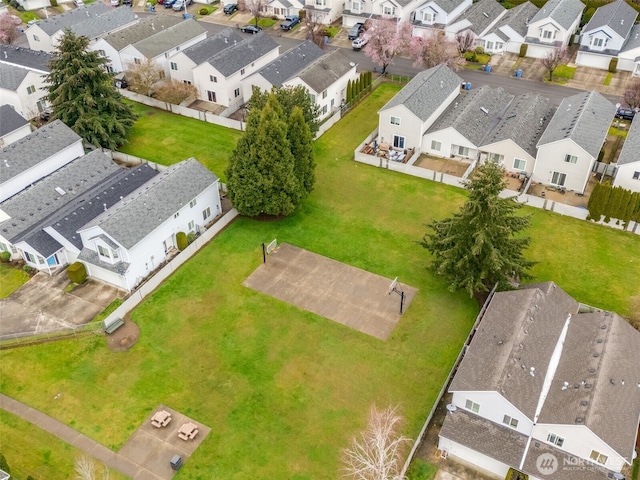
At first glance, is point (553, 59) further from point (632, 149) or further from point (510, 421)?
point (510, 421)

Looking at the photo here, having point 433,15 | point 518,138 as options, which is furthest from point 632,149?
point 433,15

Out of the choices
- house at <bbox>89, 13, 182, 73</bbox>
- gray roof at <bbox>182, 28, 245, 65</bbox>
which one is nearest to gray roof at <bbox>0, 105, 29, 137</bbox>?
house at <bbox>89, 13, 182, 73</bbox>

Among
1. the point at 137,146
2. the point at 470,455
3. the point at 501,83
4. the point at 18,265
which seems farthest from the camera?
the point at 501,83

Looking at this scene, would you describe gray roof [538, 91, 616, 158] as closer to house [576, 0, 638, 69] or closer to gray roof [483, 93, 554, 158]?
gray roof [483, 93, 554, 158]

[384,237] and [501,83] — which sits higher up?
[501,83]

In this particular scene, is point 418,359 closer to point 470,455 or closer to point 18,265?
point 470,455

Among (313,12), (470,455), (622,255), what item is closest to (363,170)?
(622,255)

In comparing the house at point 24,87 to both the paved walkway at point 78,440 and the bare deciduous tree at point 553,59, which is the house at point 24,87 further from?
the bare deciduous tree at point 553,59
